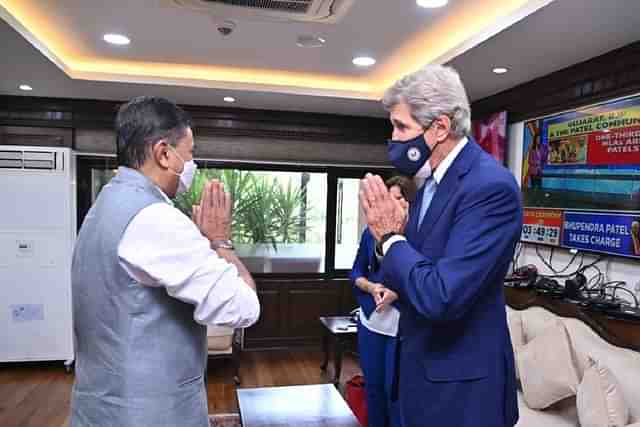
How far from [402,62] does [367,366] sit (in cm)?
214

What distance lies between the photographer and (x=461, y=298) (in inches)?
39.2

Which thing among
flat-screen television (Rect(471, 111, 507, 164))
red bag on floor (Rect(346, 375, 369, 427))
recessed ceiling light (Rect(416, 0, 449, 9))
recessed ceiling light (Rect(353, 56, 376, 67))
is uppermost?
recessed ceiling light (Rect(353, 56, 376, 67))

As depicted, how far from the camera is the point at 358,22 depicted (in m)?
2.60

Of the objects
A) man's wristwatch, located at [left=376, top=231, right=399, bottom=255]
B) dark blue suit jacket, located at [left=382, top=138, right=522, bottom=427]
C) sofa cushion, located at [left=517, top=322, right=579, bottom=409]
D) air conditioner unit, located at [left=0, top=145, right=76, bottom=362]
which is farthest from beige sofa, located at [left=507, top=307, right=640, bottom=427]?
air conditioner unit, located at [left=0, top=145, right=76, bottom=362]

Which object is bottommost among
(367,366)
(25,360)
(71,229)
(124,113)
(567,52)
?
(25,360)

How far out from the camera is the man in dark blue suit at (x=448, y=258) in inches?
39.8

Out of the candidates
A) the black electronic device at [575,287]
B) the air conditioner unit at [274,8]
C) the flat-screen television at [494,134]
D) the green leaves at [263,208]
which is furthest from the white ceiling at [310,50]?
the black electronic device at [575,287]

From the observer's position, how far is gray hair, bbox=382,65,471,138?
1142 mm

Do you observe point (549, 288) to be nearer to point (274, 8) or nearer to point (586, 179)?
point (586, 179)

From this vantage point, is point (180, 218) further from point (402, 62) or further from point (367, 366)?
point (402, 62)

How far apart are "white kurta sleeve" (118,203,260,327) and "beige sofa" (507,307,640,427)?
174 centimetres

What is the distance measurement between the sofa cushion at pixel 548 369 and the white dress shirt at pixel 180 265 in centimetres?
190

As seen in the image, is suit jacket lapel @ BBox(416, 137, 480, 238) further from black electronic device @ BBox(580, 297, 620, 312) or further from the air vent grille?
black electronic device @ BBox(580, 297, 620, 312)

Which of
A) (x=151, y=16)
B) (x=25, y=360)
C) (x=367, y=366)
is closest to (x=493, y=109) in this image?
(x=367, y=366)
